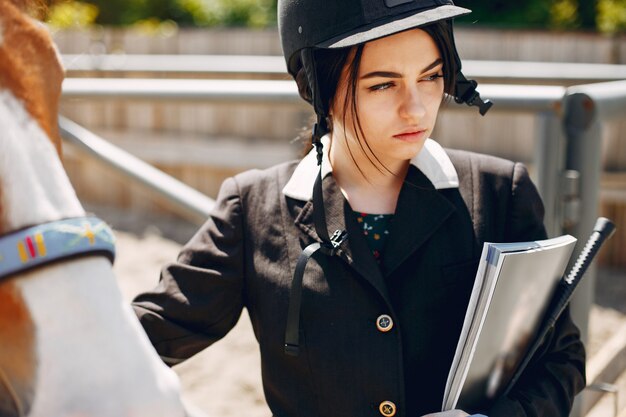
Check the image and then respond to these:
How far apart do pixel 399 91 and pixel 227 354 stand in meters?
2.34

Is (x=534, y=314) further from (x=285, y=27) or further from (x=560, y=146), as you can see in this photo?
(x=560, y=146)

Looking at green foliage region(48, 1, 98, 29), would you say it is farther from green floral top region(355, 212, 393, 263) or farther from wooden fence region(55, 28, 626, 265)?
wooden fence region(55, 28, 626, 265)

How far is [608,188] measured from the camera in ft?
15.8

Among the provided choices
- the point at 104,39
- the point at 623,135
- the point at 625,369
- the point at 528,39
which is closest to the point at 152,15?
the point at 104,39

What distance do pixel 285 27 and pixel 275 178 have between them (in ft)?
0.91

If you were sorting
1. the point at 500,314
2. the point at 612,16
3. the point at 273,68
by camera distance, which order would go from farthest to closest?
the point at 612,16 < the point at 273,68 < the point at 500,314

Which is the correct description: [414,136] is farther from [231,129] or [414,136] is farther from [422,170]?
[231,129]

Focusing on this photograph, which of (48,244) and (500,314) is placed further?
(500,314)

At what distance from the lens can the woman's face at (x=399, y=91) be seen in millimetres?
1304

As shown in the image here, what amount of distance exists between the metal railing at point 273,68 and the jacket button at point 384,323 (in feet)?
5.75

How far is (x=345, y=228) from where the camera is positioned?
1388 millimetres

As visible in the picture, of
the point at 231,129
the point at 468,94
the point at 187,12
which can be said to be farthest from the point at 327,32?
the point at 187,12

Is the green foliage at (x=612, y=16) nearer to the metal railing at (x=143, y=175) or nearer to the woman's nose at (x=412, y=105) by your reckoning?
the metal railing at (x=143, y=175)

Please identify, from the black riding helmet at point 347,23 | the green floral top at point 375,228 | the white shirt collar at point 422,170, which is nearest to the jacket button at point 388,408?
the green floral top at point 375,228
